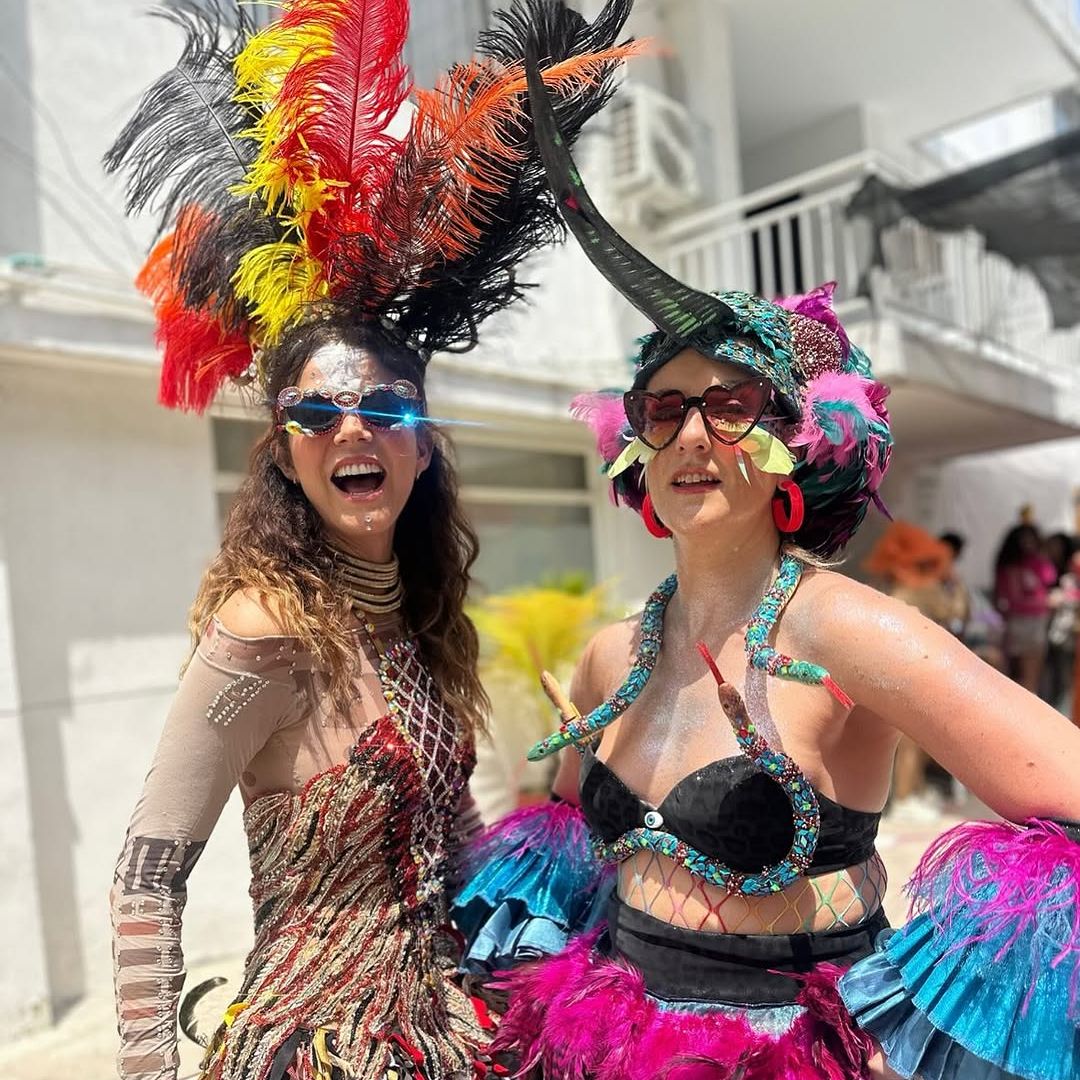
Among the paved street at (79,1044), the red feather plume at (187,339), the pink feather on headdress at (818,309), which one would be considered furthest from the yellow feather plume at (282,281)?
the paved street at (79,1044)

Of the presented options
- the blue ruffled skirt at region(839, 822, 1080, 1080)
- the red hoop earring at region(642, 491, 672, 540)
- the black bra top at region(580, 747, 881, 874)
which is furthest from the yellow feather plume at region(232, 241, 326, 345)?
the blue ruffled skirt at region(839, 822, 1080, 1080)

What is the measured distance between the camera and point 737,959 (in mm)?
1479

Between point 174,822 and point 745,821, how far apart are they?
887 mm

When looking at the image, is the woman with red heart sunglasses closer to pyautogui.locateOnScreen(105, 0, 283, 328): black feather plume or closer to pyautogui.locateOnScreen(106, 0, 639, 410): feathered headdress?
pyautogui.locateOnScreen(106, 0, 639, 410): feathered headdress

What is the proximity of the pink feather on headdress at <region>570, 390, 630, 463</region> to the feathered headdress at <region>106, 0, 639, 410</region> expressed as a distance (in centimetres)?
26

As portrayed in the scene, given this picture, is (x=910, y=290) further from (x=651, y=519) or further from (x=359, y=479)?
(x=359, y=479)

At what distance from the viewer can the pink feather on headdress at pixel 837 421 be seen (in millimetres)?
1572

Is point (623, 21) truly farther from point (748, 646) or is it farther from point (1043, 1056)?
point (1043, 1056)

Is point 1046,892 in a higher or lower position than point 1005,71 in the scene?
lower

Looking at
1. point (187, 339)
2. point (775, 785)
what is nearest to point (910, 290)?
point (187, 339)

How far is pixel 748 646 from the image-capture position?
60.6 inches

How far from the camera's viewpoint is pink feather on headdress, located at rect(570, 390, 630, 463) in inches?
72.9

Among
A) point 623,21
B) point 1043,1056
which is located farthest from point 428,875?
point 623,21

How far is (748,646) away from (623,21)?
1025 mm
